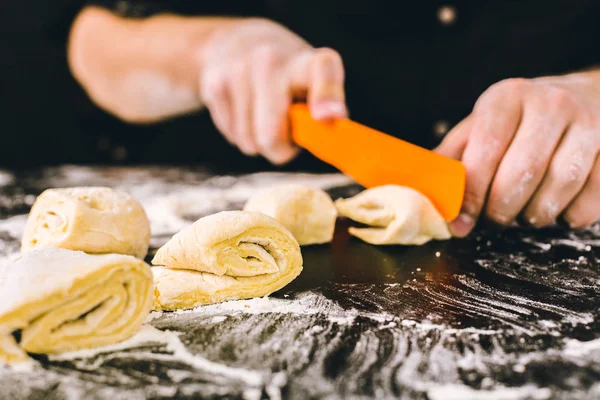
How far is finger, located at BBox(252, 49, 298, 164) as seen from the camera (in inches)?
59.4

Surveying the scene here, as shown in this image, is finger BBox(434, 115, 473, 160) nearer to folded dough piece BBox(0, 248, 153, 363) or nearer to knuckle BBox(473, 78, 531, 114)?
knuckle BBox(473, 78, 531, 114)

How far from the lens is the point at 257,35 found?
5.81 feet

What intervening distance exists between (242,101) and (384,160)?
1.61 feet

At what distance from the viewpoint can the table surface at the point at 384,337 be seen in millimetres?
718

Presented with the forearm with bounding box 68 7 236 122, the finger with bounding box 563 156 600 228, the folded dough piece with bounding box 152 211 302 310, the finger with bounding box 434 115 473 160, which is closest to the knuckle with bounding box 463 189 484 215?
the finger with bounding box 434 115 473 160

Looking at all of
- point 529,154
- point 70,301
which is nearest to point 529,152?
point 529,154

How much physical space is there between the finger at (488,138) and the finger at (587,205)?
0.21 meters

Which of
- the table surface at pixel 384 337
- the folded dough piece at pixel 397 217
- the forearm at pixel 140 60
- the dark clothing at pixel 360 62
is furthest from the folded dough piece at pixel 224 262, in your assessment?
the forearm at pixel 140 60

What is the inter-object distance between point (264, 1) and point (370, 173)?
3.52 feet

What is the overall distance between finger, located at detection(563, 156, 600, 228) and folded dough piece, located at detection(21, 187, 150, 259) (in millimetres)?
989

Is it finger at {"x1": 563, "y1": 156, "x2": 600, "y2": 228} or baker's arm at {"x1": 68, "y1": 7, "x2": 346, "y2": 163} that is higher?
baker's arm at {"x1": 68, "y1": 7, "x2": 346, "y2": 163}

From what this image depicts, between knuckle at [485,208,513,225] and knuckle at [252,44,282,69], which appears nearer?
knuckle at [485,208,513,225]

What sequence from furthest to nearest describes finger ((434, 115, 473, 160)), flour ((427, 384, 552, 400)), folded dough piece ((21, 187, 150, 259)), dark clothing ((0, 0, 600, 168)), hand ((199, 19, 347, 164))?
dark clothing ((0, 0, 600, 168)) → hand ((199, 19, 347, 164)) → finger ((434, 115, 473, 160)) → folded dough piece ((21, 187, 150, 259)) → flour ((427, 384, 552, 400))

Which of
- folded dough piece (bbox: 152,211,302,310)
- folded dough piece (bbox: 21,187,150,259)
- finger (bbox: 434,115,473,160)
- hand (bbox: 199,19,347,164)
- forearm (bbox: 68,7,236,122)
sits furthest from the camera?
forearm (bbox: 68,7,236,122)
